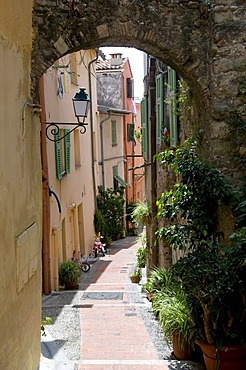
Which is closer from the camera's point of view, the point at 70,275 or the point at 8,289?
the point at 8,289

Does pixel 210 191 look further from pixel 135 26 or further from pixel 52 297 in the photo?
pixel 52 297

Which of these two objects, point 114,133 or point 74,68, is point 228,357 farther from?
point 114,133

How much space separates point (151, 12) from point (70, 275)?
756 cm

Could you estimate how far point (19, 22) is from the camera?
4.26 m

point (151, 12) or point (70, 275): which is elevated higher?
point (151, 12)

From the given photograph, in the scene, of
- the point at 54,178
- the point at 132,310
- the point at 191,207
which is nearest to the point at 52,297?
the point at 132,310

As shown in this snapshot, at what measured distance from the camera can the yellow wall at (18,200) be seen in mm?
3689

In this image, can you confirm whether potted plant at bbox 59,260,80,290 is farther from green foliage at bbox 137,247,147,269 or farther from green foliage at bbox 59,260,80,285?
green foliage at bbox 137,247,147,269

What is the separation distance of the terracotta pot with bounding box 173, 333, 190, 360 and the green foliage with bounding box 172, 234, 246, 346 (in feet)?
1.86

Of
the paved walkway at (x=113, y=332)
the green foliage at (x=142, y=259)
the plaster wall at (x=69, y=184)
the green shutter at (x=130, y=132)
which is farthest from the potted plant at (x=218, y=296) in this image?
the green shutter at (x=130, y=132)

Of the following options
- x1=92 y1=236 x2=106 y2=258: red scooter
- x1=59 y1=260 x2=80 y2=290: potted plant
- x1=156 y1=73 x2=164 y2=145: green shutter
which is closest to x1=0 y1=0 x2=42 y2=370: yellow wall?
x1=156 y1=73 x2=164 y2=145: green shutter

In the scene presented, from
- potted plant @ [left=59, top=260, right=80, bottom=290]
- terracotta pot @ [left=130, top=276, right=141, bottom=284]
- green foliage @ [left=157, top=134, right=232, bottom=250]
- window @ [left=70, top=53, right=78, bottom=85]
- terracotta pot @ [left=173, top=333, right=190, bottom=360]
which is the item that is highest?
window @ [left=70, top=53, right=78, bottom=85]

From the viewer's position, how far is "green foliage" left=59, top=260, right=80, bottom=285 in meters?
11.7

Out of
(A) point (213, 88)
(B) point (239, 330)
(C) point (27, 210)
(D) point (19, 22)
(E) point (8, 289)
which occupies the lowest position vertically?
(B) point (239, 330)
